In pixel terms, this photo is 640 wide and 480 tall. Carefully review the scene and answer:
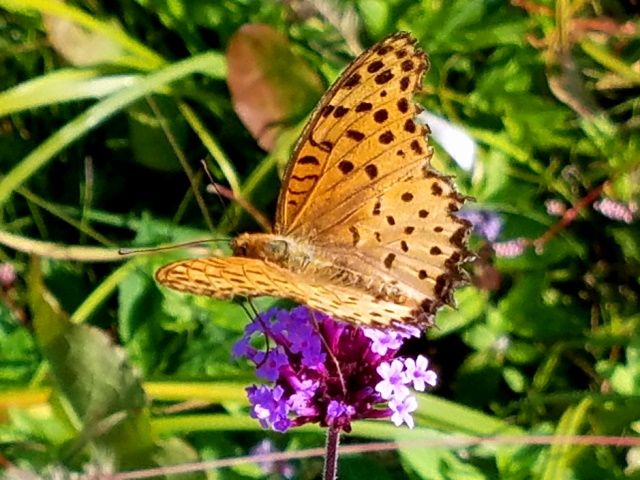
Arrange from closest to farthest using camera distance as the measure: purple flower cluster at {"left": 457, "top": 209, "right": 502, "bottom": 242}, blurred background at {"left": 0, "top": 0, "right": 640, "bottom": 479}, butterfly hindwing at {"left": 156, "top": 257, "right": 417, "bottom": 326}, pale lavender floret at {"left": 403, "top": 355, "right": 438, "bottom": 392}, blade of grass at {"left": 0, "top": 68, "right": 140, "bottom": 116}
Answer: butterfly hindwing at {"left": 156, "top": 257, "right": 417, "bottom": 326} → pale lavender floret at {"left": 403, "top": 355, "right": 438, "bottom": 392} → blurred background at {"left": 0, "top": 0, "right": 640, "bottom": 479} → blade of grass at {"left": 0, "top": 68, "right": 140, "bottom": 116} → purple flower cluster at {"left": 457, "top": 209, "right": 502, "bottom": 242}

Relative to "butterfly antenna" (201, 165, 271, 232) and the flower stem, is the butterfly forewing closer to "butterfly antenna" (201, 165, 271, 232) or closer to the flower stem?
the flower stem

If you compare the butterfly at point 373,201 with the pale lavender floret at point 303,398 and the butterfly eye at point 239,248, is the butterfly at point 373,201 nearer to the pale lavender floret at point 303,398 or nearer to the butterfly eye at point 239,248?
the butterfly eye at point 239,248

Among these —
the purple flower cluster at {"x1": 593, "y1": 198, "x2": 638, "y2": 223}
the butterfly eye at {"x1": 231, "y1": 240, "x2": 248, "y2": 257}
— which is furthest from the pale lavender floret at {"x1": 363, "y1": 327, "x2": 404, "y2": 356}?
the purple flower cluster at {"x1": 593, "y1": 198, "x2": 638, "y2": 223}

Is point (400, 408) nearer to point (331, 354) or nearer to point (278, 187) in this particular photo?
point (331, 354)

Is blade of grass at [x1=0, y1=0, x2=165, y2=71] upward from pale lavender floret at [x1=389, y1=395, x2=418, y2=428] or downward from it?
upward

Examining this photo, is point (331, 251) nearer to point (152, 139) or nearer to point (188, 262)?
point (188, 262)

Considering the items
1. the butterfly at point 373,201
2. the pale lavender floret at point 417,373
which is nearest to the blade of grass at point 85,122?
the butterfly at point 373,201
